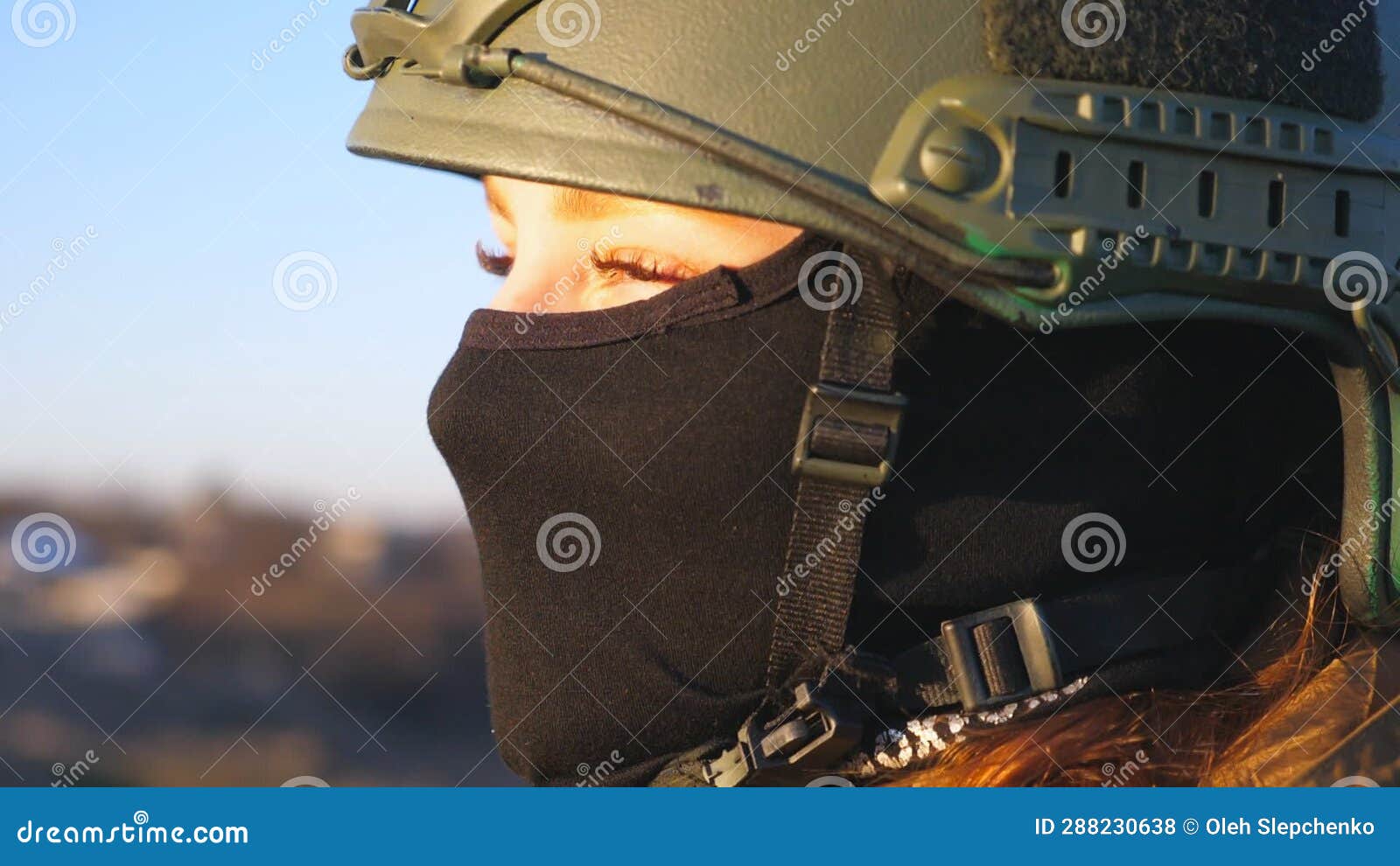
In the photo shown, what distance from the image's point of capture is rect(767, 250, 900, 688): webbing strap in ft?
7.48

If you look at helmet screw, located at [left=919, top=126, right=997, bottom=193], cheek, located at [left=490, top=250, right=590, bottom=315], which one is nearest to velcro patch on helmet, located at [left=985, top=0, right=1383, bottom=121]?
helmet screw, located at [left=919, top=126, right=997, bottom=193]

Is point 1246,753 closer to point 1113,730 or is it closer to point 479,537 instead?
point 1113,730

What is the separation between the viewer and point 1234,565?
2.52 meters

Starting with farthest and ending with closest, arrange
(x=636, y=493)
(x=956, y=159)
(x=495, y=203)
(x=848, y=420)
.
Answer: (x=495, y=203) → (x=636, y=493) → (x=848, y=420) → (x=956, y=159)

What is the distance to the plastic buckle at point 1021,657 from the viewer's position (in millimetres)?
2305

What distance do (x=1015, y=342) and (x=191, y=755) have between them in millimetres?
7442

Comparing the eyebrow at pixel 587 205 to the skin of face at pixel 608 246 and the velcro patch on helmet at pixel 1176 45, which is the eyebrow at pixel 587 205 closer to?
the skin of face at pixel 608 246

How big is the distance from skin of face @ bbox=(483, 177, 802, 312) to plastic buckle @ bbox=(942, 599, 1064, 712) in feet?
2.12

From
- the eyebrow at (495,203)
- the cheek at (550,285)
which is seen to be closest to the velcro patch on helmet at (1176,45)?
the cheek at (550,285)

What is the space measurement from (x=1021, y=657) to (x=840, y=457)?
40cm

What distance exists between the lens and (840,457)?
2.30 m

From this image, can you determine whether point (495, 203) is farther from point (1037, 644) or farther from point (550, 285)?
point (1037, 644)

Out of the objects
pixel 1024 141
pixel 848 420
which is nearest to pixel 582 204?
pixel 848 420

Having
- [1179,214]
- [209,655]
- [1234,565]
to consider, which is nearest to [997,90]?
[1179,214]
